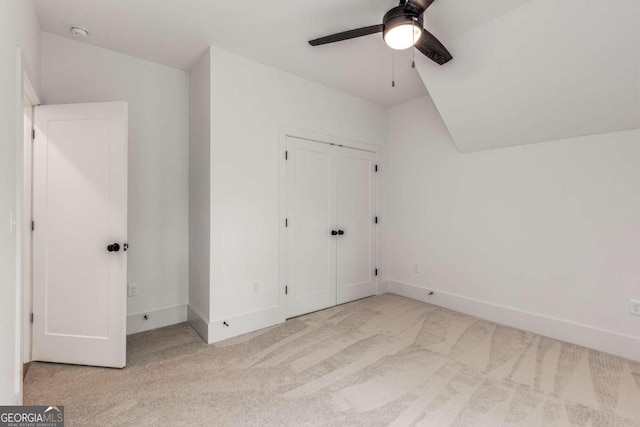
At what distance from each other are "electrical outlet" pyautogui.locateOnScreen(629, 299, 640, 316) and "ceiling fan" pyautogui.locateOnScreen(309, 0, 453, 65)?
2.65 metres

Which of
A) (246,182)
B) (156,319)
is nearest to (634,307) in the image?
(246,182)

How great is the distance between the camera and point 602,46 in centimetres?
207

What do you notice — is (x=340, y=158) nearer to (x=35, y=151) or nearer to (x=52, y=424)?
(x=35, y=151)

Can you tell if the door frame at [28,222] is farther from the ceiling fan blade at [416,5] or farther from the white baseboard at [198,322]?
the ceiling fan blade at [416,5]

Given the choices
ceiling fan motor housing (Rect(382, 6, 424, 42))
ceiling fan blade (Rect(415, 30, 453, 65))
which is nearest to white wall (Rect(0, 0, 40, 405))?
ceiling fan motor housing (Rect(382, 6, 424, 42))

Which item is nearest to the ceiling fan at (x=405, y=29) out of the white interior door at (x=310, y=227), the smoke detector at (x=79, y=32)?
the white interior door at (x=310, y=227)

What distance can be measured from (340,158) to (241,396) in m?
2.79

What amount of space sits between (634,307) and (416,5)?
3020 millimetres

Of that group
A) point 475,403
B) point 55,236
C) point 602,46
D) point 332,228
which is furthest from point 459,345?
point 55,236

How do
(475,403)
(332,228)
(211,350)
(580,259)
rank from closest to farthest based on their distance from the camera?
1. (475,403)
2. (211,350)
3. (580,259)
4. (332,228)

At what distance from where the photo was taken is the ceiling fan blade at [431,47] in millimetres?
1954

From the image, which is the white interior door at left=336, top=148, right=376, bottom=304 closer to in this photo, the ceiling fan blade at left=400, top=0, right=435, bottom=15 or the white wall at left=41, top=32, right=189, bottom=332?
the white wall at left=41, top=32, right=189, bottom=332

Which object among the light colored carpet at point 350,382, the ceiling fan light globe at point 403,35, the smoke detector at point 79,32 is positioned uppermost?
the smoke detector at point 79,32

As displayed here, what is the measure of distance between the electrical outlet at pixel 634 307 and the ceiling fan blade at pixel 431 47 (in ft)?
8.50
